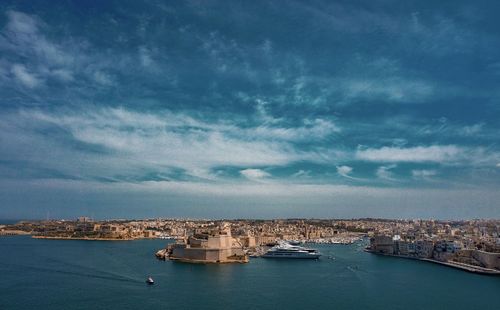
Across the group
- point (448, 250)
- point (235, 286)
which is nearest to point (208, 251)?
point (235, 286)

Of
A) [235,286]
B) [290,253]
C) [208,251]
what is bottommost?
[235,286]

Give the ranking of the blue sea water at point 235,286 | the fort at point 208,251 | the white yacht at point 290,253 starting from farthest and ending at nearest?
the white yacht at point 290,253 < the fort at point 208,251 < the blue sea water at point 235,286

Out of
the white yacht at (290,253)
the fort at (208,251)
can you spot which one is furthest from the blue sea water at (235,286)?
the white yacht at (290,253)

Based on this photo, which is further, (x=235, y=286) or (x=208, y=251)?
(x=208, y=251)

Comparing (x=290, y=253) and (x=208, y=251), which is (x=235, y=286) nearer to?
(x=208, y=251)

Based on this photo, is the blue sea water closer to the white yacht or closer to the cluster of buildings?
the cluster of buildings

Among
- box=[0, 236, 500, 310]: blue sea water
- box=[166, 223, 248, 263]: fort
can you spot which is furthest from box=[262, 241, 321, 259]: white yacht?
box=[0, 236, 500, 310]: blue sea water

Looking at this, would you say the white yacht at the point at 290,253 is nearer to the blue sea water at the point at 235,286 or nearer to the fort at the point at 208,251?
the fort at the point at 208,251

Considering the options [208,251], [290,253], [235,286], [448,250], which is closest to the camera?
[235,286]

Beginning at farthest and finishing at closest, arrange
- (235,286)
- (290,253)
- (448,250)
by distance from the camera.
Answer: (290,253)
(448,250)
(235,286)

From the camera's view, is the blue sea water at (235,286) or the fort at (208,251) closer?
the blue sea water at (235,286)
